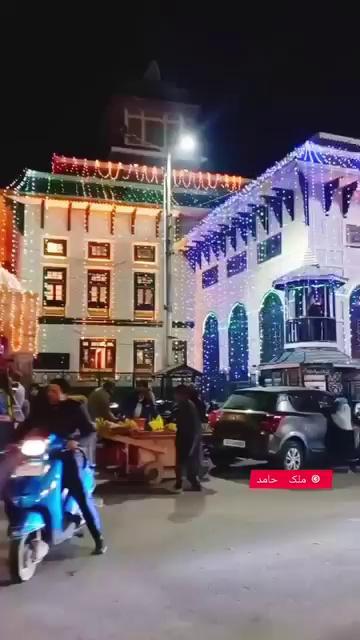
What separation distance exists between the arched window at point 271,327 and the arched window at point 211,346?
206 inches

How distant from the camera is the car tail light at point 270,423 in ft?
39.7

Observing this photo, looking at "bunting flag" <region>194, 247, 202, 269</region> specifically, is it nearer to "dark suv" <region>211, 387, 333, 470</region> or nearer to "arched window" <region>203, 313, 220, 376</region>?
"arched window" <region>203, 313, 220, 376</region>

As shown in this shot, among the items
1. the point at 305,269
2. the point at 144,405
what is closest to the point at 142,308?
Result: the point at 305,269

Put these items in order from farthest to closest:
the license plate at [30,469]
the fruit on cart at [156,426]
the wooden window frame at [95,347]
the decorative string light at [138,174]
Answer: the decorative string light at [138,174] → the wooden window frame at [95,347] → the fruit on cart at [156,426] → the license plate at [30,469]

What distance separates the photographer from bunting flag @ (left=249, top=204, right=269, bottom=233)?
2716 cm

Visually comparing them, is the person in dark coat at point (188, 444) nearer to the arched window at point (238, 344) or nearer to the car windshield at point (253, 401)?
the car windshield at point (253, 401)

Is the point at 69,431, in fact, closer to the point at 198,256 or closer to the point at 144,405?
the point at 144,405

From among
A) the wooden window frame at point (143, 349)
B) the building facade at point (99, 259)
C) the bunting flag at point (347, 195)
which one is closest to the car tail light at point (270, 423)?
the bunting flag at point (347, 195)

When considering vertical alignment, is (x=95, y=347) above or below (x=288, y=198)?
below

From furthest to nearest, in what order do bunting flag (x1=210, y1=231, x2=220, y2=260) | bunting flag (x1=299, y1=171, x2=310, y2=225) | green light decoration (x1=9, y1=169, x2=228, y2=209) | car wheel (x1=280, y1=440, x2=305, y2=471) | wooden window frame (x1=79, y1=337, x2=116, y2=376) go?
wooden window frame (x1=79, y1=337, x2=116, y2=376) < green light decoration (x1=9, y1=169, x2=228, y2=209) < bunting flag (x1=210, y1=231, x2=220, y2=260) < bunting flag (x1=299, y1=171, x2=310, y2=225) < car wheel (x1=280, y1=440, x2=305, y2=471)

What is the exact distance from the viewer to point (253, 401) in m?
12.8

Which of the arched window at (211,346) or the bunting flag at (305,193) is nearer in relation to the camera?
the bunting flag at (305,193)

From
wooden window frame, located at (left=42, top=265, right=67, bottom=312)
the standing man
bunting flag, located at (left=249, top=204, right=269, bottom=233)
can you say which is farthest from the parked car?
wooden window frame, located at (left=42, top=265, right=67, bottom=312)

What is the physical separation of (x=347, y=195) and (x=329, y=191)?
0.73m
